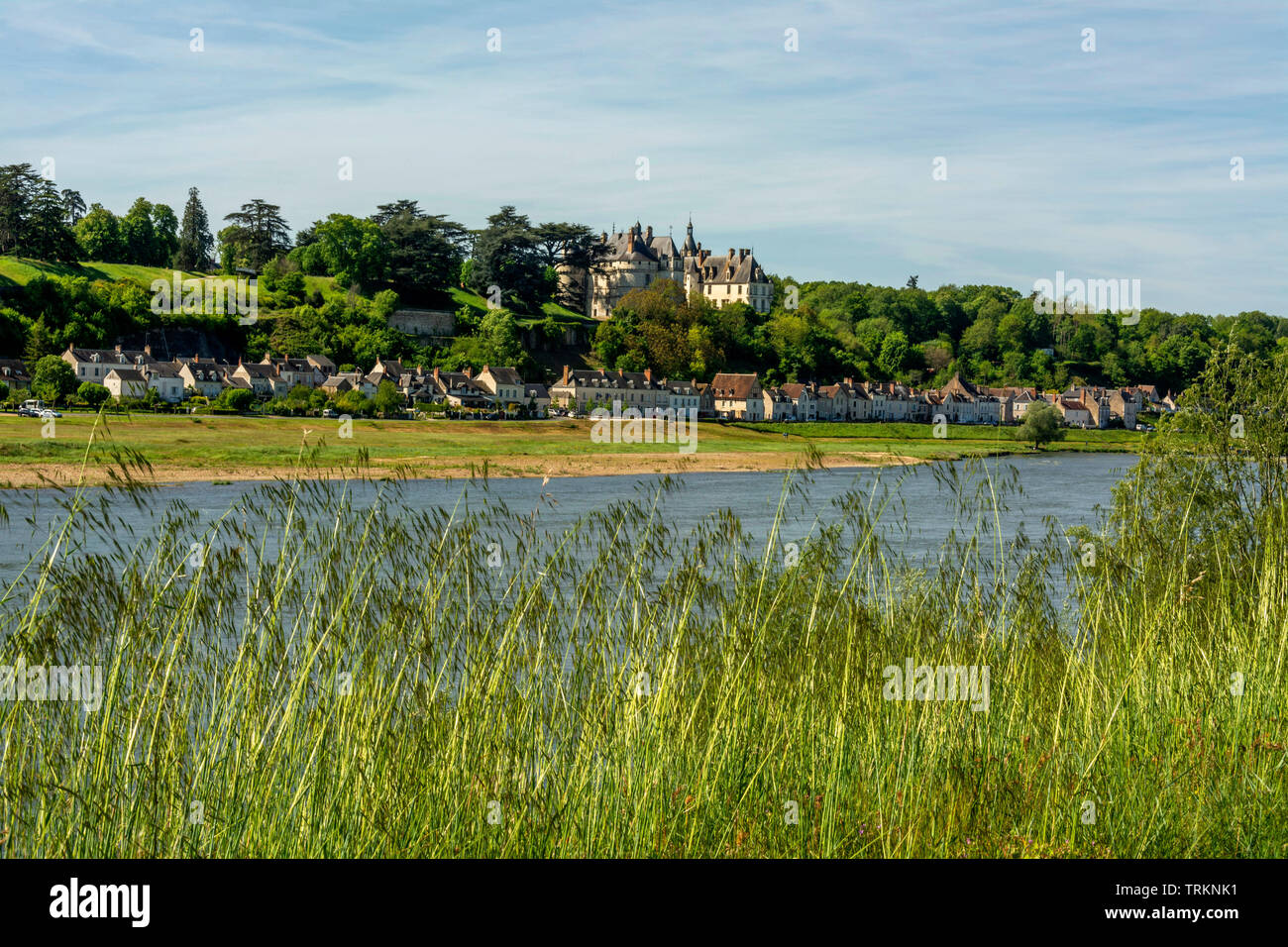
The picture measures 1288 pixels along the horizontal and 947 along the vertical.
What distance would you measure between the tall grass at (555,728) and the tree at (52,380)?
3326 inches

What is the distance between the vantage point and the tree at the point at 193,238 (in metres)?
150

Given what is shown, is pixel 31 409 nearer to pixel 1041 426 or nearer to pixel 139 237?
pixel 1041 426

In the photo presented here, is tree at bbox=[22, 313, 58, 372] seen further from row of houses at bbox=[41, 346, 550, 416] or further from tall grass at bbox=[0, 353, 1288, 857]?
tall grass at bbox=[0, 353, 1288, 857]

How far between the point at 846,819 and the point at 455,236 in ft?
548

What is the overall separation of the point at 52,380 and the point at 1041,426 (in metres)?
73.5

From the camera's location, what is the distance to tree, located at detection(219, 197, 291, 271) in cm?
15212

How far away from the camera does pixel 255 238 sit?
153m

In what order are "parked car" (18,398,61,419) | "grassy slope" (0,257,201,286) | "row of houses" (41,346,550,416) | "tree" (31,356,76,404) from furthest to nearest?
"grassy slope" (0,257,201,286), "row of houses" (41,346,550,416), "tree" (31,356,76,404), "parked car" (18,398,61,419)

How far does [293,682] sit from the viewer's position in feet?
20.6

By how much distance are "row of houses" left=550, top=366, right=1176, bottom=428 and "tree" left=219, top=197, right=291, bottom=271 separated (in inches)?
1868

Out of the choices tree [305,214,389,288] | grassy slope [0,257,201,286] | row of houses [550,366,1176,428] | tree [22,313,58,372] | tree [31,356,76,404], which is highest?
tree [305,214,389,288]

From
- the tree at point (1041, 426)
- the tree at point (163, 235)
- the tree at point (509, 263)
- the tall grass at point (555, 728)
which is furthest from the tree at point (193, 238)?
the tall grass at point (555, 728)

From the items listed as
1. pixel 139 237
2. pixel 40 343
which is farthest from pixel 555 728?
pixel 139 237

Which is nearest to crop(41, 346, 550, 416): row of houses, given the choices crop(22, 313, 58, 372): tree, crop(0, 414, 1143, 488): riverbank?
crop(22, 313, 58, 372): tree
